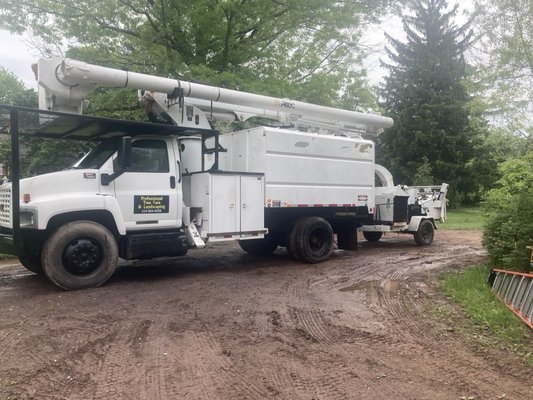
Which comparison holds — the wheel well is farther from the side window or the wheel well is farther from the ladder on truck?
the ladder on truck

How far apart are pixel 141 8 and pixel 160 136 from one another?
6061mm

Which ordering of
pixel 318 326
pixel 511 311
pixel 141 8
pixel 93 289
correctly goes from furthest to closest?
pixel 141 8 < pixel 93 289 < pixel 511 311 < pixel 318 326

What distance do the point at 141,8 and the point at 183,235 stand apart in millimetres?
7571

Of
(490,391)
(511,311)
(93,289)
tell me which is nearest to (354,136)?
(511,311)

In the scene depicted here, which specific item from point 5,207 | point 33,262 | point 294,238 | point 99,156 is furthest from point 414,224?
point 5,207

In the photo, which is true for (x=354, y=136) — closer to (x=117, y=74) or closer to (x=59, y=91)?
(x=117, y=74)

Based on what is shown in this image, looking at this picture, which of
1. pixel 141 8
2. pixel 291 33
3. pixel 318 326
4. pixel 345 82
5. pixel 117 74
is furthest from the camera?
pixel 345 82

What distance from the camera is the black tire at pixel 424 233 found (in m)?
13.8

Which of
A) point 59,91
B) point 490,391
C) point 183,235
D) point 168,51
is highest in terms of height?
point 168,51

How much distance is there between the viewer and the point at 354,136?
11727 mm

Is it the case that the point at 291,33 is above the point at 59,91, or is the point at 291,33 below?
above

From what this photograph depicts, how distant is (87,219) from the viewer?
7645 mm

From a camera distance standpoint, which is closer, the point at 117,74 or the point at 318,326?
the point at 318,326

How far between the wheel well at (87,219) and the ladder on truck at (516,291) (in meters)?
6.04
